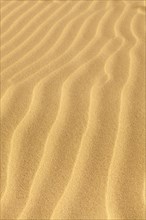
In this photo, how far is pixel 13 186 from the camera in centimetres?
220

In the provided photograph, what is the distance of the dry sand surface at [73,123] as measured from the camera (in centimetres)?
208

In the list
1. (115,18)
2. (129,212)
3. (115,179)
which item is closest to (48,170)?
(115,179)

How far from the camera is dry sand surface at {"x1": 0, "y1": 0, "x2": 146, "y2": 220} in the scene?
2084mm

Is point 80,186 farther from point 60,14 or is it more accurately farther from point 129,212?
point 60,14

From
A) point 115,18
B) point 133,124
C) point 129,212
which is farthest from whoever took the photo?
point 115,18

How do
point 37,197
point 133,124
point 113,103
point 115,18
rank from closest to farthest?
point 37,197 < point 133,124 < point 113,103 < point 115,18

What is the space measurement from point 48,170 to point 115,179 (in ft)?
1.13

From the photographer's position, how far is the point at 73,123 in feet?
8.45

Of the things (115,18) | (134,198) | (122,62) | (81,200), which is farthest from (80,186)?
(115,18)

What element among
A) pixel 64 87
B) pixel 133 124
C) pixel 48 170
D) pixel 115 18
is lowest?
pixel 48 170

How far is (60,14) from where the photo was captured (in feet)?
14.9

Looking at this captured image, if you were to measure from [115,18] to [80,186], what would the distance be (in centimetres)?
259

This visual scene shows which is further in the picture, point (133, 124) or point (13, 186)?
point (133, 124)

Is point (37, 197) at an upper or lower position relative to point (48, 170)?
lower
